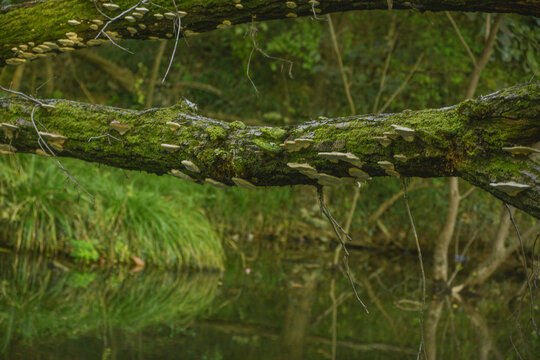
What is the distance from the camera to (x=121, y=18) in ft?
5.99

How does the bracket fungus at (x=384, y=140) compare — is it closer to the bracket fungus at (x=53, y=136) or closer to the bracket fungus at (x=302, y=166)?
the bracket fungus at (x=302, y=166)

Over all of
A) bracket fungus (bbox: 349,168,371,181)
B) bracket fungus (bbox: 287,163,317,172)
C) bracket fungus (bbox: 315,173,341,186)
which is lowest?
bracket fungus (bbox: 315,173,341,186)

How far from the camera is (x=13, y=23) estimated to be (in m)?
1.93

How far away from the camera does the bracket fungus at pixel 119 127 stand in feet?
5.87

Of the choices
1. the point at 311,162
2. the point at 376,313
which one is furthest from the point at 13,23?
the point at 376,313

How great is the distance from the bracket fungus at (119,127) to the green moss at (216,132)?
0.29m

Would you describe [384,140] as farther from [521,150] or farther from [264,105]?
[264,105]

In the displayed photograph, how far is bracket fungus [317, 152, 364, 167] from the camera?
1.50m

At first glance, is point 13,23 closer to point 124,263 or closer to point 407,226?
point 124,263

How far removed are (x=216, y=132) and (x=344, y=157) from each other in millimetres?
451

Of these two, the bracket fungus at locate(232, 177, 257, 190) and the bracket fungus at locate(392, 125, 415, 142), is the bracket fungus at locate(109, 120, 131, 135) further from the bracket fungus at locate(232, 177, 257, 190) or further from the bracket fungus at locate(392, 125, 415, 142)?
the bracket fungus at locate(392, 125, 415, 142)

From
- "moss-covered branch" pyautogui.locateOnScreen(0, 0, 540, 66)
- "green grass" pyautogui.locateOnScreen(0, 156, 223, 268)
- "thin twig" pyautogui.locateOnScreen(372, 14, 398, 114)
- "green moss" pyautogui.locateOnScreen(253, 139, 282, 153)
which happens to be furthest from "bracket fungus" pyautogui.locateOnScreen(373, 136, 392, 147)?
"thin twig" pyautogui.locateOnScreen(372, 14, 398, 114)

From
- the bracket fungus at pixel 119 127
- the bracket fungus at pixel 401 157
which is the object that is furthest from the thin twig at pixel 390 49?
the bracket fungus at pixel 401 157

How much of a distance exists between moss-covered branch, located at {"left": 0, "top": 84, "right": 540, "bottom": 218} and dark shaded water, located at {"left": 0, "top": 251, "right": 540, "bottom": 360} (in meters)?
0.95
